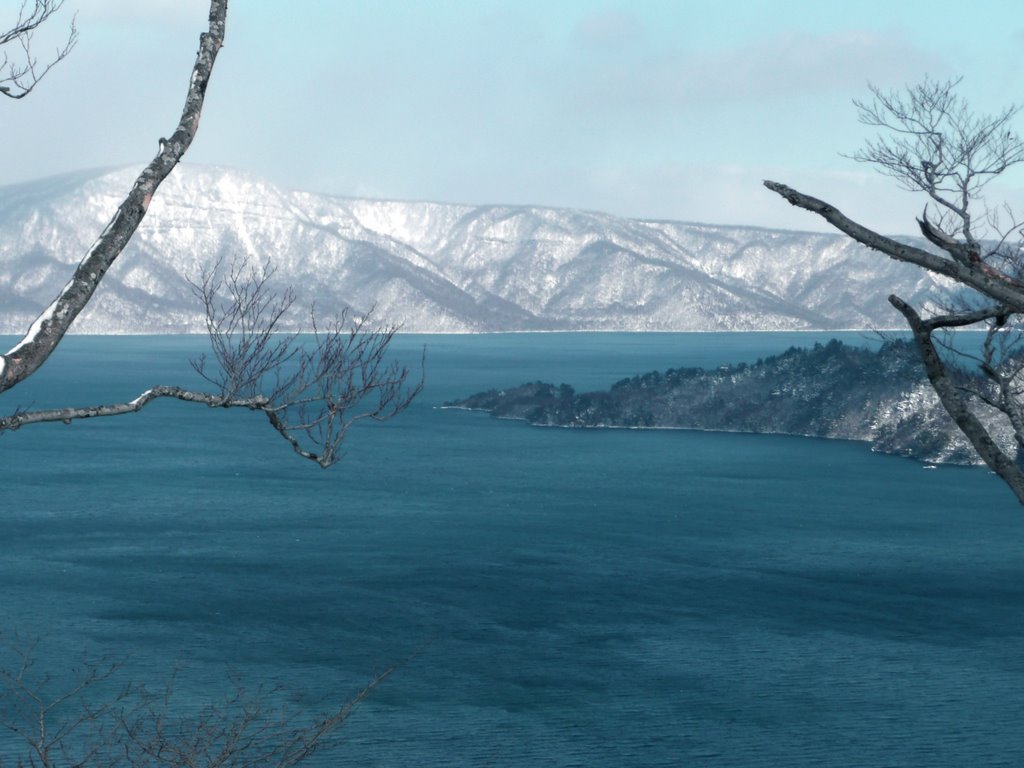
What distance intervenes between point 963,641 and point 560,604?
64.3ft

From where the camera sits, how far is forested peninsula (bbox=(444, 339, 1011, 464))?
141 meters

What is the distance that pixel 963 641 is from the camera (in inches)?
2223

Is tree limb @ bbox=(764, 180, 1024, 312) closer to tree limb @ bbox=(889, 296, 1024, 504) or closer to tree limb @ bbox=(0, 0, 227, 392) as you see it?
Answer: tree limb @ bbox=(889, 296, 1024, 504)

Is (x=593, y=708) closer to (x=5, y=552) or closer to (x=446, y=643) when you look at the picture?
(x=446, y=643)

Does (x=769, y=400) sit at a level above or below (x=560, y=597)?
above

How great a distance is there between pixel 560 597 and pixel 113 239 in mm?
58416

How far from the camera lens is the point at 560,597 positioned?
209 feet

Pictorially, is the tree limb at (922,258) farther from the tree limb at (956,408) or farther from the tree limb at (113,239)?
the tree limb at (113,239)

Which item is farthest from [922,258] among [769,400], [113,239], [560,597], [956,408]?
[769,400]

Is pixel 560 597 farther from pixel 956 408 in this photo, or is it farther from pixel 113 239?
pixel 113 239

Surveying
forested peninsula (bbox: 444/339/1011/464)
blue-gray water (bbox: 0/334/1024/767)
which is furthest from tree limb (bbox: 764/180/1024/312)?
forested peninsula (bbox: 444/339/1011/464)

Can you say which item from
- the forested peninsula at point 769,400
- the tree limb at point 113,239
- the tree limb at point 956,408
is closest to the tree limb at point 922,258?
the tree limb at point 956,408

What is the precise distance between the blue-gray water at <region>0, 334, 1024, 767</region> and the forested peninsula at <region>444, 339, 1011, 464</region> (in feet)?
78.5

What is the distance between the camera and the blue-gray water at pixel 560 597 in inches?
1764
